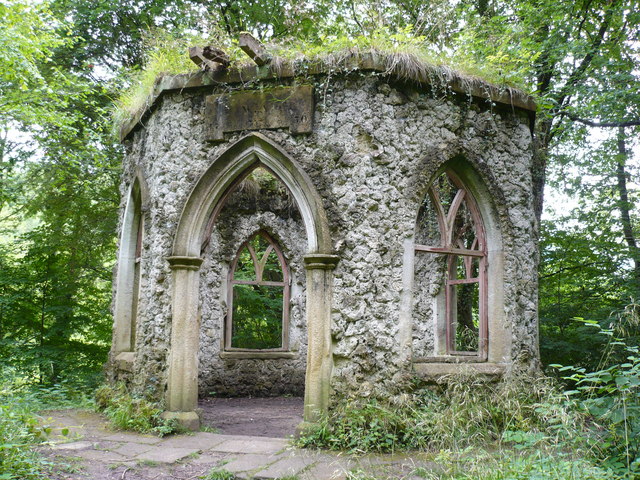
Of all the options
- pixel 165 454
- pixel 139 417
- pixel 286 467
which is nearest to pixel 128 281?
pixel 139 417

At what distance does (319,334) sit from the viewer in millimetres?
5625

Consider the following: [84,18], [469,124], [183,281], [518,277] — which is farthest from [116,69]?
[518,277]

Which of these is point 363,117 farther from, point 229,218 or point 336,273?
point 229,218

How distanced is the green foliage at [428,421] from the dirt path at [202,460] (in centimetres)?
22

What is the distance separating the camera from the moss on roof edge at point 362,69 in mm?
5898

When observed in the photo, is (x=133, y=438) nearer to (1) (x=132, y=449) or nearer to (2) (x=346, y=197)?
(1) (x=132, y=449)

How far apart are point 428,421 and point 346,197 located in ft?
7.68

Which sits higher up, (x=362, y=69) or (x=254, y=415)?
Answer: (x=362, y=69)

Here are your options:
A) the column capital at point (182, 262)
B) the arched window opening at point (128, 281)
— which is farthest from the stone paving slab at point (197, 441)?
the arched window opening at point (128, 281)

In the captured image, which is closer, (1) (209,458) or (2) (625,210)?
(1) (209,458)

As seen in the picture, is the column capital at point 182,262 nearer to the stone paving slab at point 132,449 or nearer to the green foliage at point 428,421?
the stone paving slab at point 132,449

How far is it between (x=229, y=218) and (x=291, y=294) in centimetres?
177

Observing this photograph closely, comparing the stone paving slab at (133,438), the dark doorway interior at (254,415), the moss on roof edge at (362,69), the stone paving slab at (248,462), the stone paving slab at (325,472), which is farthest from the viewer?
the dark doorway interior at (254,415)

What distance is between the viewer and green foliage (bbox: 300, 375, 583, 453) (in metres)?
5.02
